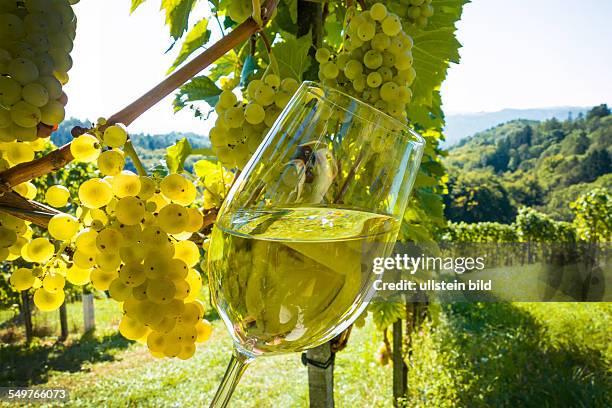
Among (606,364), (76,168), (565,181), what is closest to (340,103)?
(606,364)

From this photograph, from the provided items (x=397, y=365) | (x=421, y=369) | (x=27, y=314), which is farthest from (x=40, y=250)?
(x=27, y=314)

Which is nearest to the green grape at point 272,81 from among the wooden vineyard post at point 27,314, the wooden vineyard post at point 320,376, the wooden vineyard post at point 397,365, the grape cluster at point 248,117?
the grape cluster at point 248,117

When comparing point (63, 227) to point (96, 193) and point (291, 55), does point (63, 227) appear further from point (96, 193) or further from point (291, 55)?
point (291, 55)

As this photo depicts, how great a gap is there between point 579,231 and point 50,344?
8.57 meters

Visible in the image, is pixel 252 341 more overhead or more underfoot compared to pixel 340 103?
more underfoot

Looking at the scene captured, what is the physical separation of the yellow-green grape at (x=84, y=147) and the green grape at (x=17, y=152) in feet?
0.23

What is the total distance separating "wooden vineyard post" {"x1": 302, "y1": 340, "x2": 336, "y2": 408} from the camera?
72 cm

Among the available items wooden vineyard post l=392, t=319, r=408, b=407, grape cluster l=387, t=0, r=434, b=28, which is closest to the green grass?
wooden vineyard post l=392, t=319, r=408, b=407

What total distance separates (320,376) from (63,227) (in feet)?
1.55

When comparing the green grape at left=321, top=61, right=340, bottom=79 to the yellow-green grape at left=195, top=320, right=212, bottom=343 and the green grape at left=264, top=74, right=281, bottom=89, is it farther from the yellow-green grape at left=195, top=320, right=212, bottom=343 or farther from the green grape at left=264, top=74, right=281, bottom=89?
the yellow-green grape at left=195, top=320, right=212, bottom=343

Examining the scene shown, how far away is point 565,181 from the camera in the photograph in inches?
1204

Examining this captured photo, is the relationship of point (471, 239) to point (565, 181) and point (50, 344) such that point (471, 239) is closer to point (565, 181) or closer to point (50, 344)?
point (50, 344)

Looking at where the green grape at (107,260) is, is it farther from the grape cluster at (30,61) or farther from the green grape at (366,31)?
the green grape at (366,31)

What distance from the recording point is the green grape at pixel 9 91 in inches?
11.1
